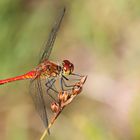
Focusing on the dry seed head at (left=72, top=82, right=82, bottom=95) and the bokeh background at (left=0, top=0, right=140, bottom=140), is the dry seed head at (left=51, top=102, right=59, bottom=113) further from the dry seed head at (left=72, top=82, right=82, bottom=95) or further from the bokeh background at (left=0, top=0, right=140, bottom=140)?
the bokeh background at (left=0, top=0, right=140, bottom=140)

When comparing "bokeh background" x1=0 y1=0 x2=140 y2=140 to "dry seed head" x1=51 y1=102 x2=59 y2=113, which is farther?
"bokeh background" x1=0 y1=0 x2=140 y2=140

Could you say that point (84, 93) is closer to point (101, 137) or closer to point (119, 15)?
point (119, 15)

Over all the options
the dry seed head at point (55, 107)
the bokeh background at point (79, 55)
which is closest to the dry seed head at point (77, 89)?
the dry seed head at point (55, 107)

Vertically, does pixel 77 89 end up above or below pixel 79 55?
above

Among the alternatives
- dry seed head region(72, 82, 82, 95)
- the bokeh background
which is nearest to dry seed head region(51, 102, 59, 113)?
dry seed head region(72, 82, 82, 95)

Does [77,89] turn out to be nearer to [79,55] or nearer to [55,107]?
[55,107]

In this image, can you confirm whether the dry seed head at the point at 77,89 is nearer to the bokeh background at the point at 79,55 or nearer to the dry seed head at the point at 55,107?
the dry seed head at the point at 55,107

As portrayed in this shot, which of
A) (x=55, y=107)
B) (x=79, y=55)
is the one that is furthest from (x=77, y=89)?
(x=79, y=55)

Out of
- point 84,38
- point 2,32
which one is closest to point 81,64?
point 84,38
